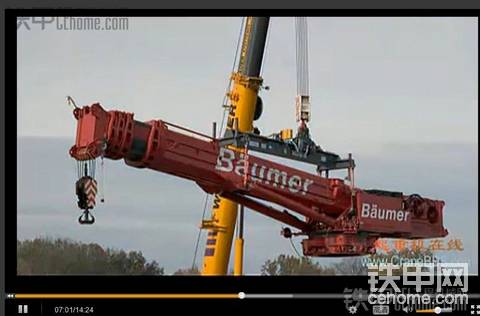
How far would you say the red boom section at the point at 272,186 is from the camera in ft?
17.7

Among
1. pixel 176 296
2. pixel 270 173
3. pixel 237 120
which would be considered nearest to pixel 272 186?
pixel 270 173

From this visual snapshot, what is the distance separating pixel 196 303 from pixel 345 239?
1448 mm

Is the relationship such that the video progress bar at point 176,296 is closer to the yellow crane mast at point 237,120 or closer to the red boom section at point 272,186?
the yellow crane mast at point 237,120

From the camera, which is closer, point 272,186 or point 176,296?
point 176,296

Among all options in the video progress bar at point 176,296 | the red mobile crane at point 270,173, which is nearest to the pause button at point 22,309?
the video progress bar at point 176,296

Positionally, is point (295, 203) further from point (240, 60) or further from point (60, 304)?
point (60, 304)

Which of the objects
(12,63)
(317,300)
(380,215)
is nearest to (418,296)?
(317,300)

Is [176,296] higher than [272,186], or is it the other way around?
[272,186]

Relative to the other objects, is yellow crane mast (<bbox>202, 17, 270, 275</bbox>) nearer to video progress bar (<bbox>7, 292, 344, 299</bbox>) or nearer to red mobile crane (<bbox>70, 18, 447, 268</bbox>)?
red mobile crane (<bbox>70, 18, 447, 268</bbox>)

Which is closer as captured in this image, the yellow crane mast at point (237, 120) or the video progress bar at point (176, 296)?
the video progress bar at point (176, 296)

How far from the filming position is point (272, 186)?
5.91 m

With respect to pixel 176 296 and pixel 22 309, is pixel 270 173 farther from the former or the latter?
pixel 22 309

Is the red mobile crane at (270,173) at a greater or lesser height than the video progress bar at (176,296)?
greater

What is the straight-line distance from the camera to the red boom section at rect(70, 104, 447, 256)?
17.7 ft
